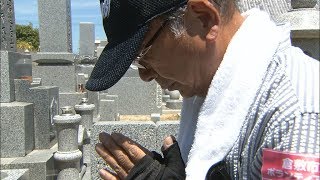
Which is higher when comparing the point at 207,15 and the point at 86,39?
the point at 86,39

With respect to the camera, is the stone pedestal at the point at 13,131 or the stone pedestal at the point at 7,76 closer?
the stone pedestal at the point at 13,131

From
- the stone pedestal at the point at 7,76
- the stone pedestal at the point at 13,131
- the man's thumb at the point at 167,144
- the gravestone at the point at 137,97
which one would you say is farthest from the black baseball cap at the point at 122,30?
the gravestone at the point at 137,97

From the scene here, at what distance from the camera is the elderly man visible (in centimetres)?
78

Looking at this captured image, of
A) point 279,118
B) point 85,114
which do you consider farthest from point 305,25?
point 85,114

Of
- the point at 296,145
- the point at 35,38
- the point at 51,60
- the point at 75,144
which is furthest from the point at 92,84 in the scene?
the point at 35,38

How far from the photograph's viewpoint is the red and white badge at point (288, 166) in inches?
27.4

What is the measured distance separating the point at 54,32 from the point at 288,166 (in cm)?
991

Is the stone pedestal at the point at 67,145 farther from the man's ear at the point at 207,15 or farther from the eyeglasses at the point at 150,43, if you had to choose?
the man's ear at the point at 207,15

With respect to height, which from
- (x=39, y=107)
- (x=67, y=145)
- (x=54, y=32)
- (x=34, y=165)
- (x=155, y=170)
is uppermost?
(x=54, y=32)

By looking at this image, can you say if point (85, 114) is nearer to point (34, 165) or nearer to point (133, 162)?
point (34, 165)

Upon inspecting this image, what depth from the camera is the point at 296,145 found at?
28.5 inches

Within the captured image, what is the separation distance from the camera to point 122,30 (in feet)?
3.11

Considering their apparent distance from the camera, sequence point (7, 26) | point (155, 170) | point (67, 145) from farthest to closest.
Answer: point (7, 26) < point (67, 145) < point (155, 170)

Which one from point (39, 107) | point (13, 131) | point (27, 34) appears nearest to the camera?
point (13, 131)
